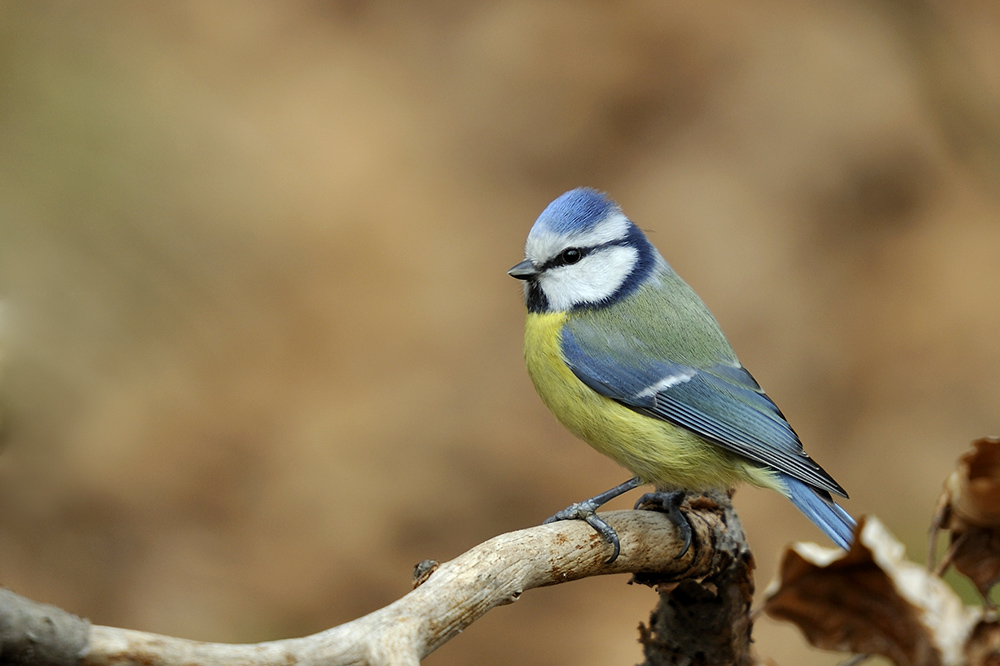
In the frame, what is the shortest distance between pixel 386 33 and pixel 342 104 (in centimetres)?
43

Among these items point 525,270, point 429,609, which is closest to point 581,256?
point 525,270

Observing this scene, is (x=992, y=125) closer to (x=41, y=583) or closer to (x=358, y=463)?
(x=358, y=463)

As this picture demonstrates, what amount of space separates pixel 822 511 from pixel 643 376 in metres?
0.46

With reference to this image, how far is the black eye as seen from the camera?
81.6 inches

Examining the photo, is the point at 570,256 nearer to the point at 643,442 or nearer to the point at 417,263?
the point at 643,442

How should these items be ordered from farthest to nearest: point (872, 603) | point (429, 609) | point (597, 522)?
1. point (597, 522)
2. point (429, 609)
3. point (872, 603)

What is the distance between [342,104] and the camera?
4012 millimetres

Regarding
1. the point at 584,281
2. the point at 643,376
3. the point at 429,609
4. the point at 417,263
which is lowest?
the point at 429,609

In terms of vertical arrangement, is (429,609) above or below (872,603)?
above

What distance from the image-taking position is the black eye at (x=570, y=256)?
2.07 m

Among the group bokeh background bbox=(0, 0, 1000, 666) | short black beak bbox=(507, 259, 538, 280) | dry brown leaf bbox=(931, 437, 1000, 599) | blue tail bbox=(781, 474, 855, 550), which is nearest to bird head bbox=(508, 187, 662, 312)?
short black beak bbox=(507, 259, 538, 280)

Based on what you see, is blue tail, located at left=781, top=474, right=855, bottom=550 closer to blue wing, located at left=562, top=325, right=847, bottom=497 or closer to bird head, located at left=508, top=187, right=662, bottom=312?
blue wing, located at left=562, top=325, right=847, bottom=497

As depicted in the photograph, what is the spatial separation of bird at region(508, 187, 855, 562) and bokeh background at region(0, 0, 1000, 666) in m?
1.58

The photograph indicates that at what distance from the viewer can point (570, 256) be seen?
209cm
